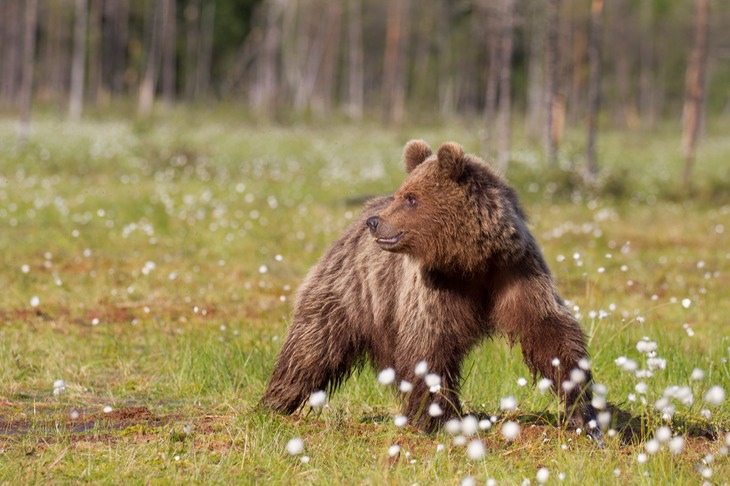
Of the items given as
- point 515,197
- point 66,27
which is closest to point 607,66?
point 66,27

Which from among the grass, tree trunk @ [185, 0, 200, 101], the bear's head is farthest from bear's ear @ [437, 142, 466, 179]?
tree trunk @ [185, 0, 200, 101]

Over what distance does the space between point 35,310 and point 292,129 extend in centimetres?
3035

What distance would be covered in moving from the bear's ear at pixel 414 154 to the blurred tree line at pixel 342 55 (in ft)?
128

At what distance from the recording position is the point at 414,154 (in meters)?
5.64

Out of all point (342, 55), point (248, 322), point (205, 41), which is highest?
point (342, 55)

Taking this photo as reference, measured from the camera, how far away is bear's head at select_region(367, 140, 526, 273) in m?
4.99

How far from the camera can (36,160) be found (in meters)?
22.1

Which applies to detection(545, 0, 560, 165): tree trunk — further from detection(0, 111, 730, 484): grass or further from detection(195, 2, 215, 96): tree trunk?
detection(195, 2, 215, 96): tree trunk

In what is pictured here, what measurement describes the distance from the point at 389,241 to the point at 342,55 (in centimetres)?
7412

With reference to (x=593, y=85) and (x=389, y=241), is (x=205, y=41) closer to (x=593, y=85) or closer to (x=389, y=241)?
(x=593, y=85)

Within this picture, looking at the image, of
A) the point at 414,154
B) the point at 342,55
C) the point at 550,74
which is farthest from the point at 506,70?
the point at 342,55

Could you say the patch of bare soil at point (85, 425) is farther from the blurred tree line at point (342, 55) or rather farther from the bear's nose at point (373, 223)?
the blurred tree line at point (342, 55)

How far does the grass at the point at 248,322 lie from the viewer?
4773mm

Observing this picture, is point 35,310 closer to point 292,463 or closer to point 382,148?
point 292,463
